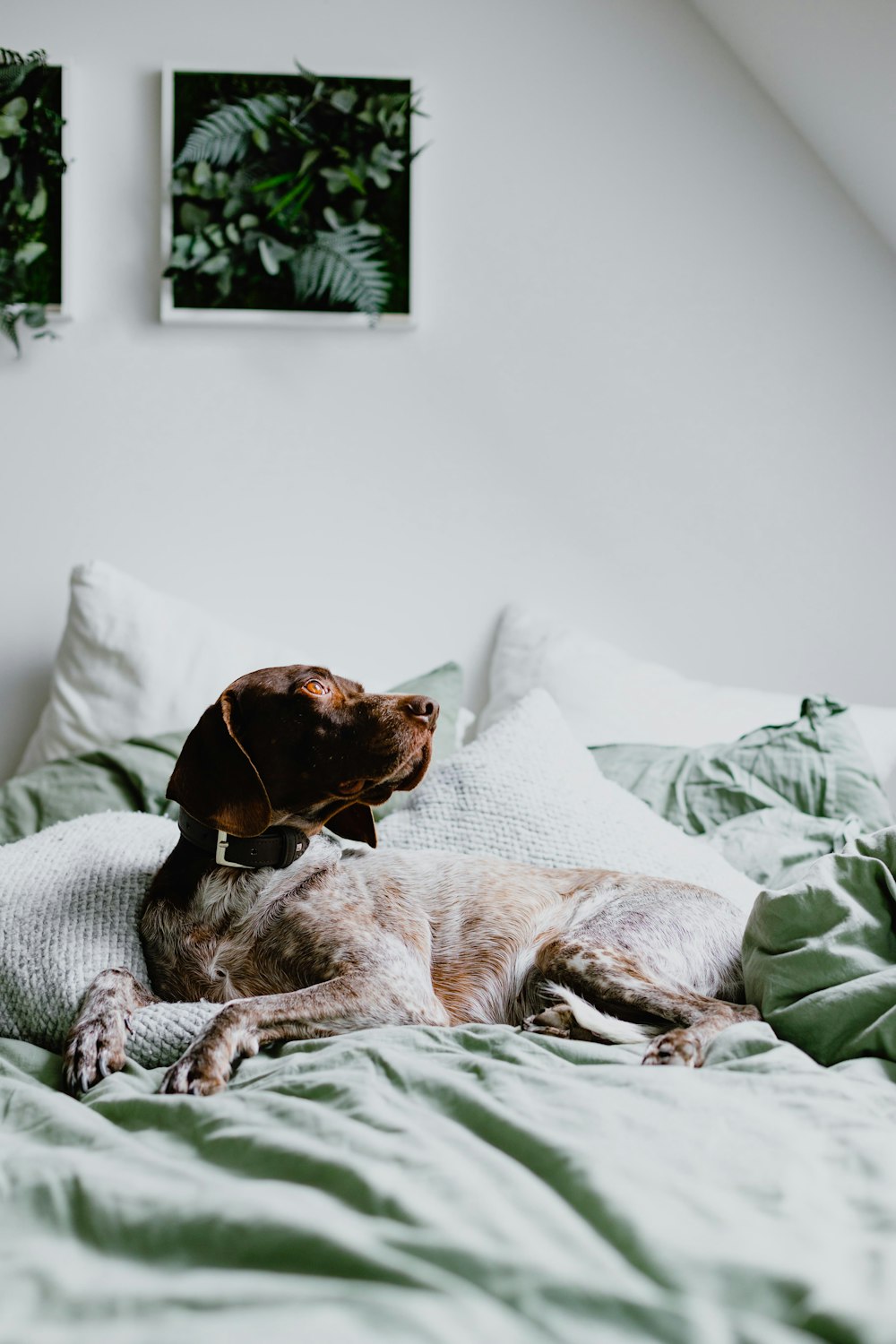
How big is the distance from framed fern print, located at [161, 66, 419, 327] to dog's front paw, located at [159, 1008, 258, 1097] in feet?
6.69

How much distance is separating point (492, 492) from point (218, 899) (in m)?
1.73

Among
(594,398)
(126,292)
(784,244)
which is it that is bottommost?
(594,398)

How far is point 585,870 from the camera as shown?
172 cm

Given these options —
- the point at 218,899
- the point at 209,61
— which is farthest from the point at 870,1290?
the point at 209,61

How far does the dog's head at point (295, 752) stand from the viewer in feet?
4.48

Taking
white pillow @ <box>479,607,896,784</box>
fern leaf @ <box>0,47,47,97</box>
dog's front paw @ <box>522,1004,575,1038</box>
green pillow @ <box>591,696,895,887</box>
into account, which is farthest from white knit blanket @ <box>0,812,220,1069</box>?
fern leaf @ <box>0,47,47,97</box>

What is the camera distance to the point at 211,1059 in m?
1.19

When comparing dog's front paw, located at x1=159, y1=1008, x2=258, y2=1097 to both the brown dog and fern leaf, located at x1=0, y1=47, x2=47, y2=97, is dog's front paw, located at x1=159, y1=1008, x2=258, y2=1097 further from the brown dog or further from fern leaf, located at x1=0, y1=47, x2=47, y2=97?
fern leaf, located at x1=0, y1=47, x2=47, y2=97

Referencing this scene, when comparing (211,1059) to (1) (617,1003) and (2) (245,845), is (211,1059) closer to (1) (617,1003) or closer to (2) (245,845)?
(2) (245,845)

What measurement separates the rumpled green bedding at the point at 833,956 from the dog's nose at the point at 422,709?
0.49 metres

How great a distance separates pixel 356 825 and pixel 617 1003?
475 millimetres

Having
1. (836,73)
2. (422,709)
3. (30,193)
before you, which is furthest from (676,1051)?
(30,193)

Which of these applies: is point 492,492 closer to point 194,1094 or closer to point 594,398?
point 594,398

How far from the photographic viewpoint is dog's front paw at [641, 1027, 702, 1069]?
3.99ft
